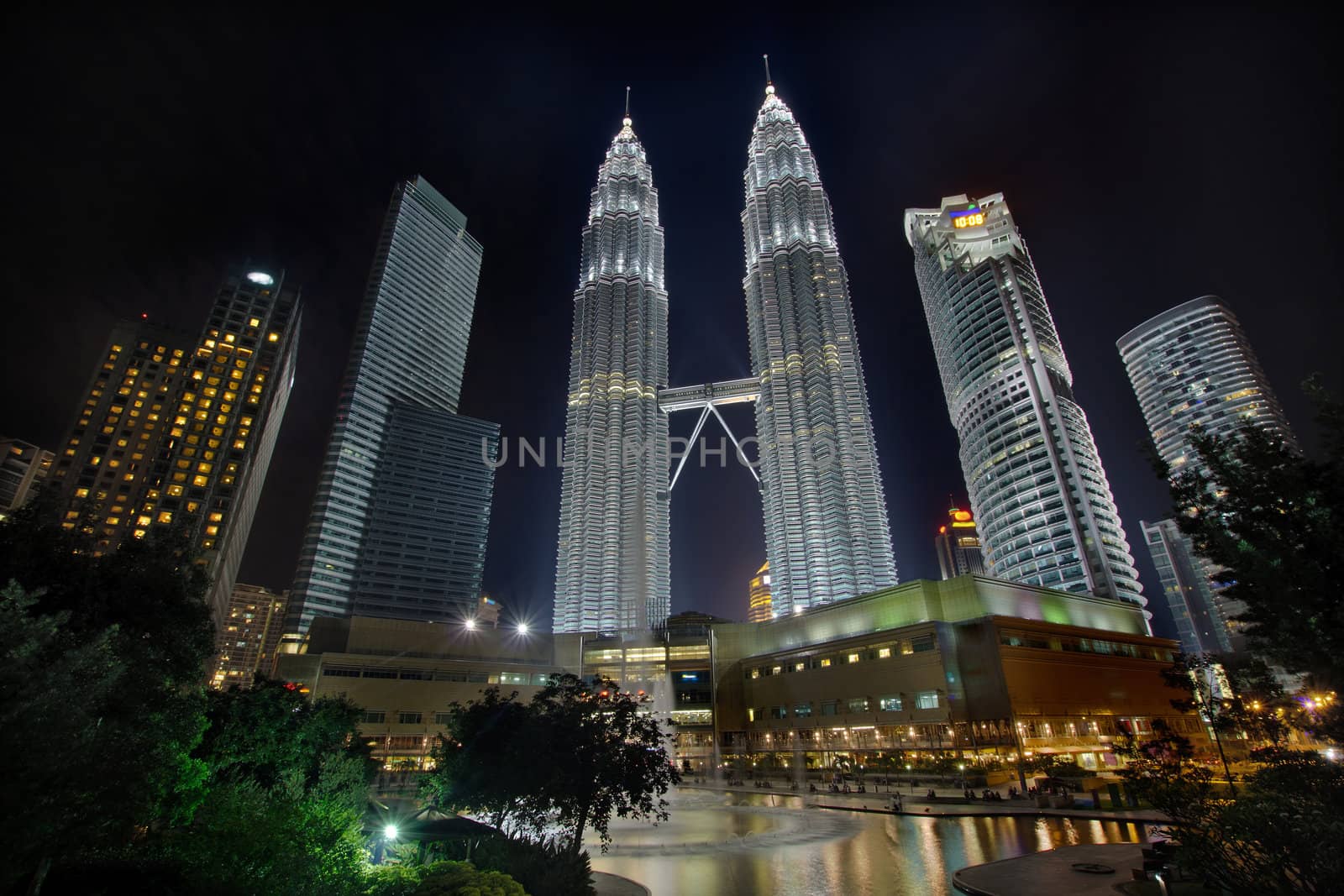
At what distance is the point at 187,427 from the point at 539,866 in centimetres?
14218

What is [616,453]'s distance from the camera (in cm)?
17000

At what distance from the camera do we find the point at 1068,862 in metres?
21.5

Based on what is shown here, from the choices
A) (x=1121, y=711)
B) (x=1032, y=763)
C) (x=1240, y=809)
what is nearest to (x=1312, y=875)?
(x=1240, y=809)

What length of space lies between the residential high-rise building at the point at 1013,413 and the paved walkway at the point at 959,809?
85841 mm

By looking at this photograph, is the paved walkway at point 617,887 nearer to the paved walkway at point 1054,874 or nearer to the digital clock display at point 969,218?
the paved walkway at point 1054,874

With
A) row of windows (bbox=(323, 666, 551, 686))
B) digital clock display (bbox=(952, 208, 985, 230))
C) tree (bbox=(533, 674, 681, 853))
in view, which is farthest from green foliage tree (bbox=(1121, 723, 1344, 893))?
digital clock display (bbox=(952, 208, 985, 230))

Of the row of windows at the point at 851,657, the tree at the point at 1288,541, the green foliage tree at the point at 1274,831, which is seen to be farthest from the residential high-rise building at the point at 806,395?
the green foliage tree at the point at 1274,831

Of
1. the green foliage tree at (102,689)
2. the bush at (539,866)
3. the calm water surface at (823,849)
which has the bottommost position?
the calm water surface at (823,849)

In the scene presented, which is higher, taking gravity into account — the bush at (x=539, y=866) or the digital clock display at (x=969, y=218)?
the digital clock display at (x=969, y=218)

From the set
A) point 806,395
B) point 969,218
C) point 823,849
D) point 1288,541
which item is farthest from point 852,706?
point 969,218

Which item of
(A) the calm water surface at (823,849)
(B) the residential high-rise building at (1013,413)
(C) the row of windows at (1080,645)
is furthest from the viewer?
(B) the residential high-rise building at (1013,413)

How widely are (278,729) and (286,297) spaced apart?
441ft

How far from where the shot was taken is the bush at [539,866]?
53.8ft

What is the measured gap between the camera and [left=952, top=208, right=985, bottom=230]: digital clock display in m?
158
